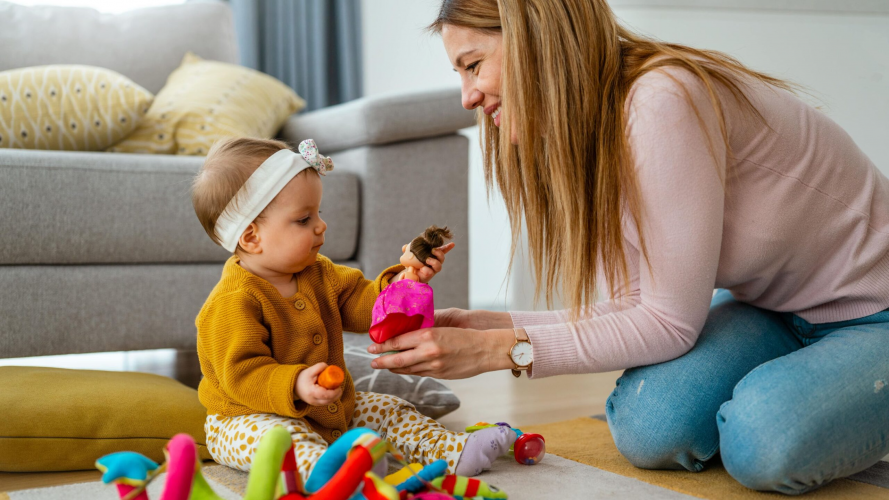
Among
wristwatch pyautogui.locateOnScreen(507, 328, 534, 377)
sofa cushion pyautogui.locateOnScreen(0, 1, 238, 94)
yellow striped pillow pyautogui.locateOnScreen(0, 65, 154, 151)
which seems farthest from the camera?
sofa cushion pyautogui.locateOnScreen(0, 1, 238, 94)

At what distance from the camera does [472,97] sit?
3.75 feet

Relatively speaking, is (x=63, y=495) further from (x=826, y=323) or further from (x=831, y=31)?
(x=831, y=31)

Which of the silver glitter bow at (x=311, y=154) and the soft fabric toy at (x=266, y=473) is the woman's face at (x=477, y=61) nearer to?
the silver glitter bow at (x=311, y=154)

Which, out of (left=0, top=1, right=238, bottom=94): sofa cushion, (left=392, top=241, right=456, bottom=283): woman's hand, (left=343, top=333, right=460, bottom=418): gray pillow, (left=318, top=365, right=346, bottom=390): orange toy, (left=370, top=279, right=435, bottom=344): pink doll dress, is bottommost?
(left=343, top=333, right=460, bottom=418): gray pillow

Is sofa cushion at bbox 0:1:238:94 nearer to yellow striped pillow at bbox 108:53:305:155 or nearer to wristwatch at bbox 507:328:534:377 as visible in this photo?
yellow striped pillow at bbox 108:53:305:155

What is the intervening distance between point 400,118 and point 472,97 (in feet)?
2.63

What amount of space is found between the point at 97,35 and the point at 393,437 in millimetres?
1912

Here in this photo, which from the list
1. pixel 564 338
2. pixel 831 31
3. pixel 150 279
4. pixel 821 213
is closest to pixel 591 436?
pixel 564 338

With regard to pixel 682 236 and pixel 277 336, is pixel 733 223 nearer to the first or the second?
pixel 682 236

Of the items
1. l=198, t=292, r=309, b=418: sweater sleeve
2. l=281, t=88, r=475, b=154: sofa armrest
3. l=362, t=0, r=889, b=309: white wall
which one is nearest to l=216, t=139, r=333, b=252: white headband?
l=198, t=292, r=309, b=418: sweater sleeve

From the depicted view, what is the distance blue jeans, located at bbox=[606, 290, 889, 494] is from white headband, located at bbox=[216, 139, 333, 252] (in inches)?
24.1

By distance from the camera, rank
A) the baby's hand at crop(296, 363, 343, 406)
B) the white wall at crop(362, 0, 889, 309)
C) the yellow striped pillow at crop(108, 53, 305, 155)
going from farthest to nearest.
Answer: the white wall at crop(362, 0, 889, 309)
the yellow striped pillow at crop(108, 53, 305, 155)
the baby's hand at crop(296, 363, 343, 406)

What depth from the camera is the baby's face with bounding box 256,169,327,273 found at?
1.10 meters

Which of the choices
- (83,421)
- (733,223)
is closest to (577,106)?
(733,223)
